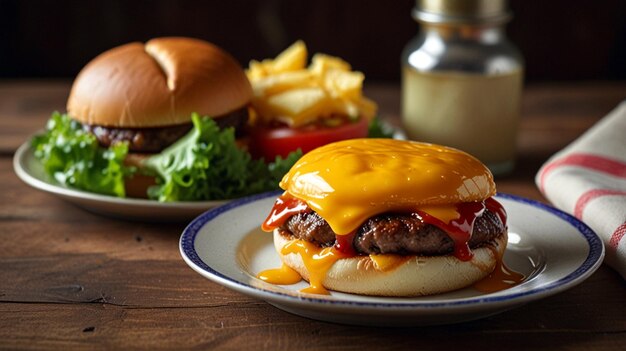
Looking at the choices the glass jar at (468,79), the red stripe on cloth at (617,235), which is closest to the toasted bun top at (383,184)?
the red stripe on cloth at (617,235)

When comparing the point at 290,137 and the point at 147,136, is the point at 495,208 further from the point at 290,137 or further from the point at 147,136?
the point at 147,136

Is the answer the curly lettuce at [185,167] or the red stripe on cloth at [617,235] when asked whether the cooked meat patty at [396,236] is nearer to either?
the red stripe on cloth at [617,235]

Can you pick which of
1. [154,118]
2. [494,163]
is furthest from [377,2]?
[154,118]

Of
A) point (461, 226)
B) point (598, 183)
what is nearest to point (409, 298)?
point (461, 226)

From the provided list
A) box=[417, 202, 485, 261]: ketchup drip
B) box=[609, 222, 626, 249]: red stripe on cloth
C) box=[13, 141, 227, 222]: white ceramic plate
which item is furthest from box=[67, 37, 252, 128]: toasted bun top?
box=[609, 222, 626, 249]: red stripe on cloth

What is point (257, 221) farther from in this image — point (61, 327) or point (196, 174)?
point (61, 327)

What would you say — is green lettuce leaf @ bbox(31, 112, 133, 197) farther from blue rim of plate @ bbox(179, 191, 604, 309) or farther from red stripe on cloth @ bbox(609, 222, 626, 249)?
red stripe on cloth @ bbox(609, 222, 626, 249)
